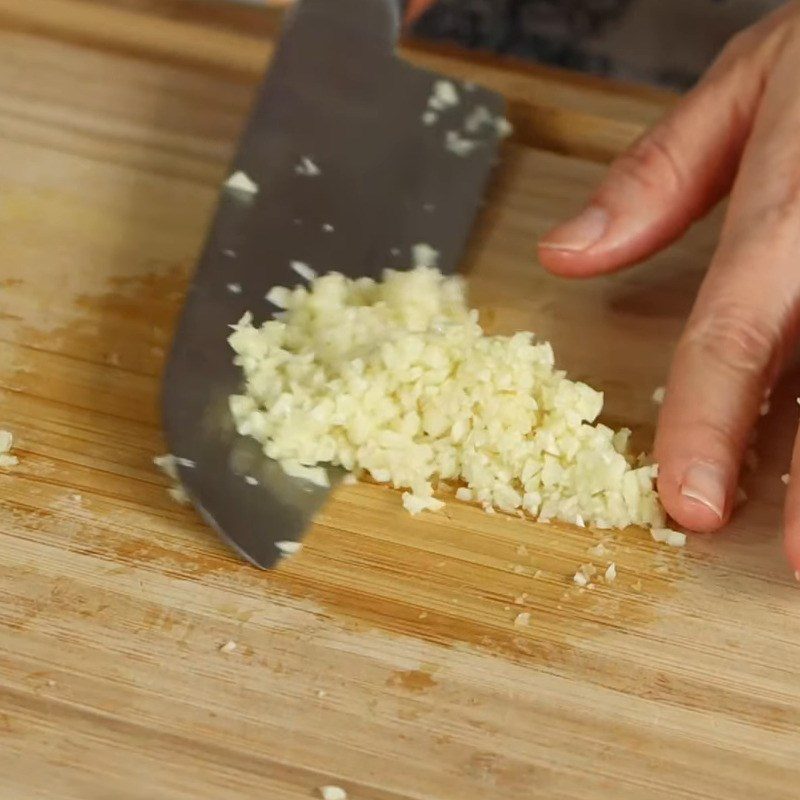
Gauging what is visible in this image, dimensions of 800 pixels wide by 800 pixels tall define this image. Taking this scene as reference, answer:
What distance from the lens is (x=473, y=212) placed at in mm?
1286

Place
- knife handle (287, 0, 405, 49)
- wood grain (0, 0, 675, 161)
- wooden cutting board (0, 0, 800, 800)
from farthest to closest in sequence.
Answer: wood grain (0, 0, 675, 161), knife handle (287, 0, 405, 49), wooden cutting board (0, 0, 800, 800)

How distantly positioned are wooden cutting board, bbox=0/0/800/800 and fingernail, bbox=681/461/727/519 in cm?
6

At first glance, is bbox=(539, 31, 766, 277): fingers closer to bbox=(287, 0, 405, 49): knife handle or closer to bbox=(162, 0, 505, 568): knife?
bbox=(162, 0, 505, 568): knife

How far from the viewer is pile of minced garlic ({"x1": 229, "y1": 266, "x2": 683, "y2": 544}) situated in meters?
1.00

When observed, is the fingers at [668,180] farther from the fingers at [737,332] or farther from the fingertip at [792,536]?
the fingertip at [792,536]

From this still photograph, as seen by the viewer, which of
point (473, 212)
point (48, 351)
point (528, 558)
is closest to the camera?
point (528, 558)

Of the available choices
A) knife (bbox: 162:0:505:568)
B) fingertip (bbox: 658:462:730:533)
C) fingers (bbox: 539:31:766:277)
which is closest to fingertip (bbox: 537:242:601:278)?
fingers (bbox: 539:31:766:277)

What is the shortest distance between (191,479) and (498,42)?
0.88 meters

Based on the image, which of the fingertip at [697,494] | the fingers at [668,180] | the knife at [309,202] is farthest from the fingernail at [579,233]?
the fingertip at [697,494]

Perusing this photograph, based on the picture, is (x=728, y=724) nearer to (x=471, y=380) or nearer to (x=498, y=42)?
(x=471, y=380)

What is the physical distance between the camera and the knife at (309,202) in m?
0.98

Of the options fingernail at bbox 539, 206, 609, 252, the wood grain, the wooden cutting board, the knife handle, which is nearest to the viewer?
the wooden cutting board

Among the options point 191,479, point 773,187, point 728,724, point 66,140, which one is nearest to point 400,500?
point 191,479

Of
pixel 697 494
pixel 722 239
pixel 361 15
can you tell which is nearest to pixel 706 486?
pixel 697 494
